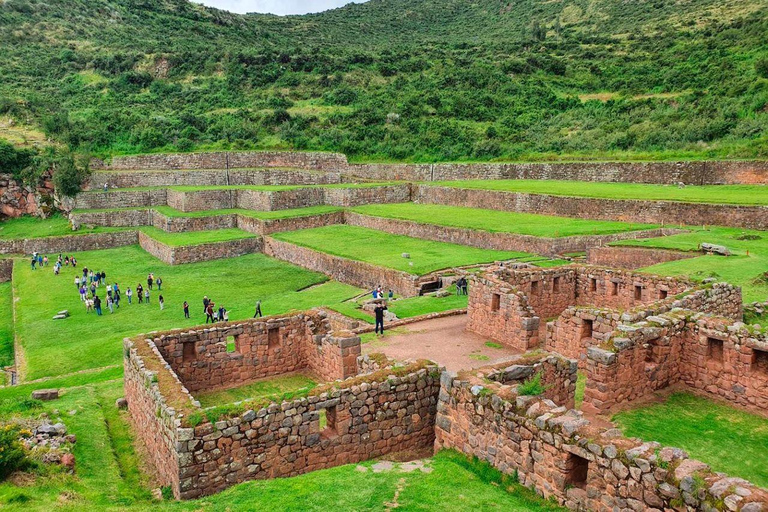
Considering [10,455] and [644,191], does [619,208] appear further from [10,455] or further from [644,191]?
[10,455]

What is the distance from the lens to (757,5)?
7250 centimetres

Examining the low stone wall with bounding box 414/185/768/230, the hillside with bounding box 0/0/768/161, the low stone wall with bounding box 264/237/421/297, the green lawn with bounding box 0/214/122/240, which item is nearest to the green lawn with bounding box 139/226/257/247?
the low stone wall with bounding box 264/237/421/297

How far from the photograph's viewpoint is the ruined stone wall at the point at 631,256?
1903cm

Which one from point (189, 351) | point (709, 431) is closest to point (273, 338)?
point (189, 351)

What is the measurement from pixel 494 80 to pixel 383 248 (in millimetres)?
→ 45852

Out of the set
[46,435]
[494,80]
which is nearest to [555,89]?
[494,80]

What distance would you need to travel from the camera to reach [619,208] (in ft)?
89.3

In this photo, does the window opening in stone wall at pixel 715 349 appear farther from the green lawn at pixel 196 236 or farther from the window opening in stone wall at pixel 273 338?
the green lawn at pixel 196 236

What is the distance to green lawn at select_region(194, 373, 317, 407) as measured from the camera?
10.4 metres

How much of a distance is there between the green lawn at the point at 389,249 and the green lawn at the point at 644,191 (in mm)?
7565

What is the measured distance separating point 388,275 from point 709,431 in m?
15.9

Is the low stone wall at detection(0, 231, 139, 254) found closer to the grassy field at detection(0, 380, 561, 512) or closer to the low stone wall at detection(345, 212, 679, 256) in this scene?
the low stone wall at detection(345, 212, 679, 256)

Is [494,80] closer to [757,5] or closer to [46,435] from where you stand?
[757,5]

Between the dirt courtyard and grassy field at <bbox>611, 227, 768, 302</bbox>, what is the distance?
5.07 metres
